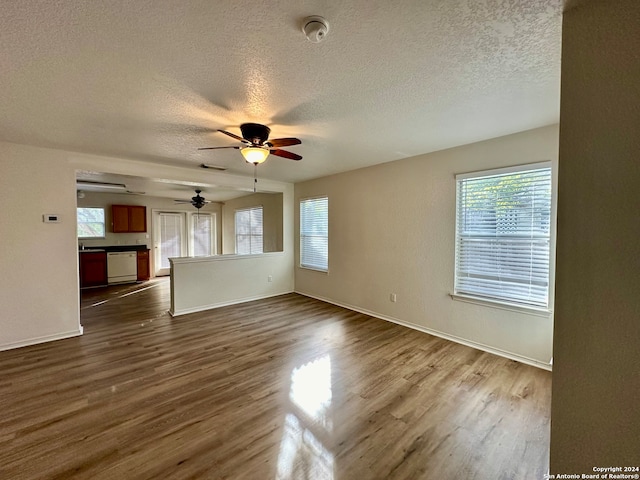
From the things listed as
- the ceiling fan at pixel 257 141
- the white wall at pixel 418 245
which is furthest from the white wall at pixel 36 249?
the white wall at pixel 418 245

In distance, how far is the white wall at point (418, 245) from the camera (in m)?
2.90

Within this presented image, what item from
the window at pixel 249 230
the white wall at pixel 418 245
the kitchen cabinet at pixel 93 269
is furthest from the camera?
the window at pixel 249 230

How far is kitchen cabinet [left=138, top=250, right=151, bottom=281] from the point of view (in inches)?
287

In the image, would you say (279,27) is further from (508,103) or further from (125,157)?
(125,157)

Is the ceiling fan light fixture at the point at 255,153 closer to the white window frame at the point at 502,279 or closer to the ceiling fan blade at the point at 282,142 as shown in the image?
the ceiling fan blade at the point at 282,142

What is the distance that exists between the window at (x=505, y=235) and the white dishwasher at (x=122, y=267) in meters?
7.73

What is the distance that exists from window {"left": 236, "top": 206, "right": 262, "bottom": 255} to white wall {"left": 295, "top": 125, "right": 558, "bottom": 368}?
251 centimetres

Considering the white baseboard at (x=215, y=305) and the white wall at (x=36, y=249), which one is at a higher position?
the white wall at (x=36, y=249)

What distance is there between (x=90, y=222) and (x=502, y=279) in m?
8.90

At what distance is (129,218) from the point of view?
23.8ft

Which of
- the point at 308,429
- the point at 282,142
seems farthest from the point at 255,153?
the point at 308,429

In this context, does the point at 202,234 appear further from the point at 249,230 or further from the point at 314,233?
the point at 314,233

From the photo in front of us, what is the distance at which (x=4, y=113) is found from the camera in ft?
7.69

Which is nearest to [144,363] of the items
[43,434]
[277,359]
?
[43,434]
